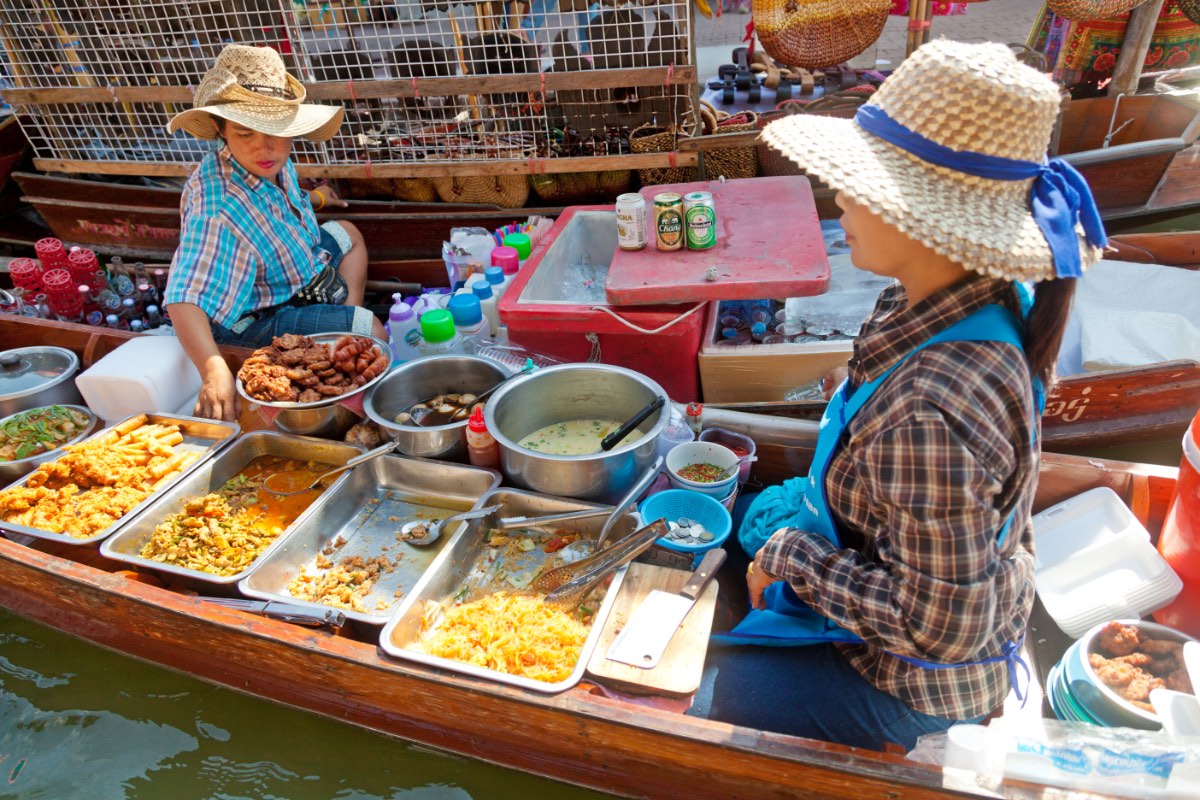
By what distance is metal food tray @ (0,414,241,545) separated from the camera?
8.77 ft

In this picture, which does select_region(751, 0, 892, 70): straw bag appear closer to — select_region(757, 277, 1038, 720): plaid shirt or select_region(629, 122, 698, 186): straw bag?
select_region(629, 122, 698, 186): straw bag

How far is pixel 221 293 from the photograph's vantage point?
3.32 m

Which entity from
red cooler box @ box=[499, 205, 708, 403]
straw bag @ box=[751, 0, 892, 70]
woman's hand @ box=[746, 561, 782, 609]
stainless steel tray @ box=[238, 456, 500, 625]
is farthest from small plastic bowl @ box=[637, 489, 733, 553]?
straw bag @ box=[751, 0, 892, 70]

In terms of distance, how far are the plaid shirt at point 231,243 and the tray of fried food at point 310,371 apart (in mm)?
498

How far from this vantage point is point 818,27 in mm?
4797

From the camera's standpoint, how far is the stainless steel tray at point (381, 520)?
8.36 ft

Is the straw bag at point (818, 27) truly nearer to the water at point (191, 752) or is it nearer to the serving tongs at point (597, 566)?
the serving tongs at point (597, 566)

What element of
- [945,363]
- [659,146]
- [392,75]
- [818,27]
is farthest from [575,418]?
[392,75]

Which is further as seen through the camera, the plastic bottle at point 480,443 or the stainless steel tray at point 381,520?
the plastic bottle at point 480,443

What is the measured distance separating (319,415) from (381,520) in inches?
20.4

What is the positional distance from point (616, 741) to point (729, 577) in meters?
0.82

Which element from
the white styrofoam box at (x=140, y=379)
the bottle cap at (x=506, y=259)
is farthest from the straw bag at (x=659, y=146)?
the white styrofoam box at (x=140, y=379)

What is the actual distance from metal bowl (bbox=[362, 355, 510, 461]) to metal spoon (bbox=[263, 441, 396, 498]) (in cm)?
7

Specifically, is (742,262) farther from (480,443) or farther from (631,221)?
(480,443)
